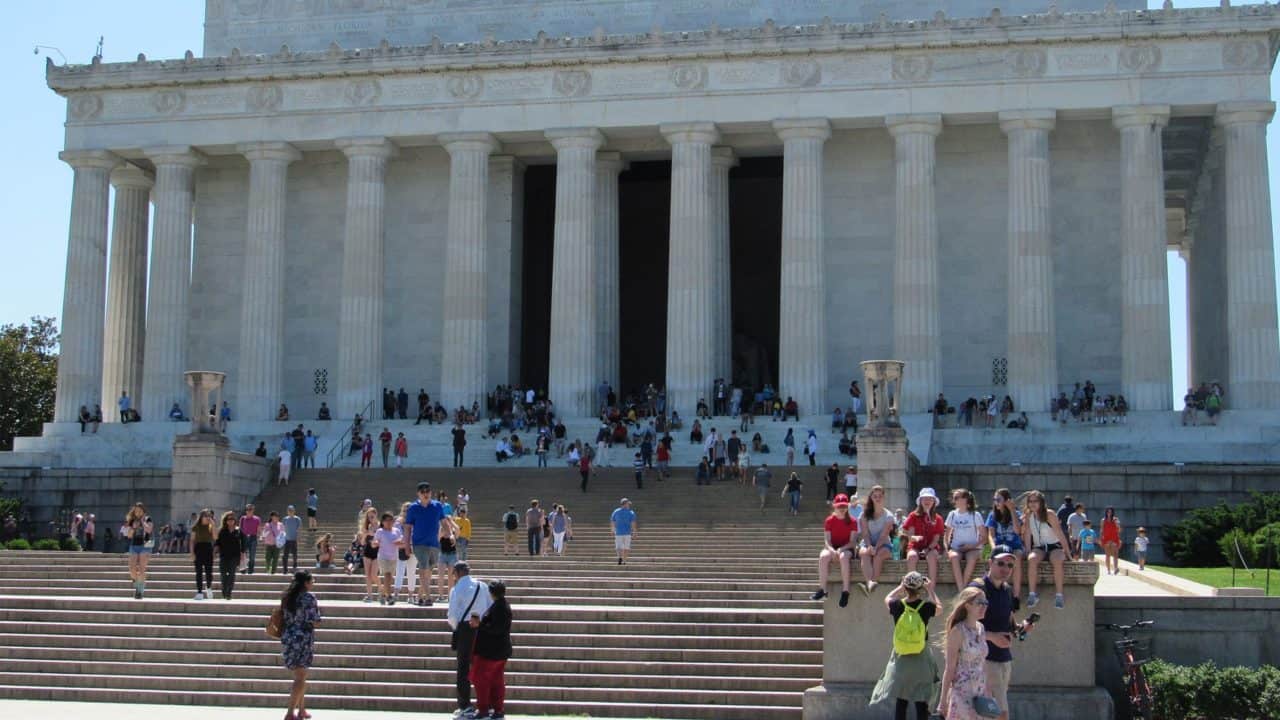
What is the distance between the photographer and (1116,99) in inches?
2162

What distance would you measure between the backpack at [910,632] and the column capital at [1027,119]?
39.5 metres

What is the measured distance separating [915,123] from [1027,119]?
3.58 meters

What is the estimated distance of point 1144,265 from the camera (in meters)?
54.7

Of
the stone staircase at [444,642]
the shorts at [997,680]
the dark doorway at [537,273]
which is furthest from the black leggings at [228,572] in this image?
the dark doorway at [537,273]

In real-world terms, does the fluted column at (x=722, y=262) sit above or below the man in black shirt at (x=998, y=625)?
above

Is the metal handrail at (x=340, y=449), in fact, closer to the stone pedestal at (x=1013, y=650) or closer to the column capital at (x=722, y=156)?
the column capital at (x=722, y=156)

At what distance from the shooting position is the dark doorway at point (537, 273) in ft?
222

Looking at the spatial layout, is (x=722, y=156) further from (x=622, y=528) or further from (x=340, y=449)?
(x=622, y=528)

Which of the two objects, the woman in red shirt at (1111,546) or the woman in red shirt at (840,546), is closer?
the woman in red shirt at (840,546)

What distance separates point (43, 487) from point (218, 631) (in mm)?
23996

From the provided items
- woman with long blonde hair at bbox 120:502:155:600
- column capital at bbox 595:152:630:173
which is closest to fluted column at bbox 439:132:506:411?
column capital at bbox 595:152:630:173

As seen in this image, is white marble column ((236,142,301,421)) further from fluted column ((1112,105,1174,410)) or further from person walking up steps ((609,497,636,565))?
fluted column ((1112,105,1174,410))

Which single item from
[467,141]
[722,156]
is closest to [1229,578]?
[722,156]

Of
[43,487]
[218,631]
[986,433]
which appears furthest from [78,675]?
[986,433]
